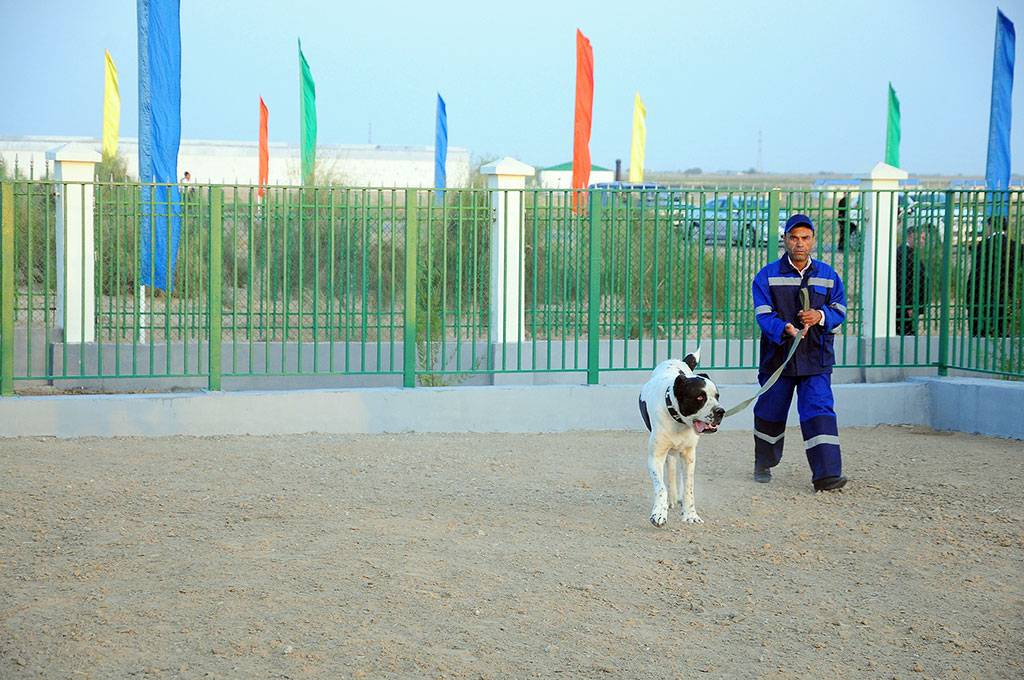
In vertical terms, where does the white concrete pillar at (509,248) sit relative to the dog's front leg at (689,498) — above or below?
above

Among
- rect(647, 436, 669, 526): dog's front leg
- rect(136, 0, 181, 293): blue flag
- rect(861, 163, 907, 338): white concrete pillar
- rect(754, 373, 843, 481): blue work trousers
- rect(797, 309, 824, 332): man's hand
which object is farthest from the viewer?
rect(136, 0, 181, 293): blue flag

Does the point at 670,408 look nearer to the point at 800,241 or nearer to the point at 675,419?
the point at 675,419

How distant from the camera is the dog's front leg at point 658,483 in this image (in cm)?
635

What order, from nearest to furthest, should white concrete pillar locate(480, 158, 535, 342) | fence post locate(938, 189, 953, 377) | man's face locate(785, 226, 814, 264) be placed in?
man's face locate(785, 226, 814, 264), fence post locate(938, 189, 953, 377), white concrete pillar locate(480, 158, 535, 342)

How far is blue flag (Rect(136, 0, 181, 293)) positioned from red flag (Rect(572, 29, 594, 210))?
707cm

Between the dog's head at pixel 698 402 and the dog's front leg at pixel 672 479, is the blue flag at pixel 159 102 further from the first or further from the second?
the dog's head at pixel 698 402

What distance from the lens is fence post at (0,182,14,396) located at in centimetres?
899

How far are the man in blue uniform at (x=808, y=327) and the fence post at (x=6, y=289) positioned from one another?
5.82 metres

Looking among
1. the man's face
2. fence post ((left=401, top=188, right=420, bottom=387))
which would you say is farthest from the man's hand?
fence post ((left=401, top=188, right=420, bottom=387))

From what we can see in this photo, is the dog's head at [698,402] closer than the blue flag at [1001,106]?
Yes

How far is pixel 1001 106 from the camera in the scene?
59.1 ft

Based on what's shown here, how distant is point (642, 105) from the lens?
2806 cm

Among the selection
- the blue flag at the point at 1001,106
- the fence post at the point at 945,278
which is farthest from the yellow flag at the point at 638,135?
the fence post at the point at 945,278

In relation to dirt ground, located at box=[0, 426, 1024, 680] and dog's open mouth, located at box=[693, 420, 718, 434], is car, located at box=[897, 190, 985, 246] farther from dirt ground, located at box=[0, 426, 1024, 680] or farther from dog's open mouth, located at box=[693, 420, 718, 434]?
dog's open mouth, located at box=[693, 420, 718, 434]
